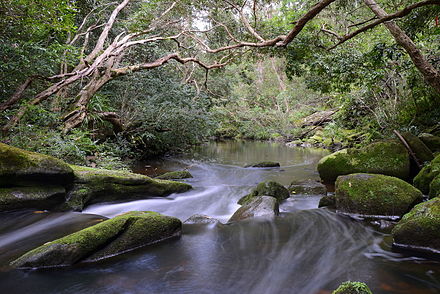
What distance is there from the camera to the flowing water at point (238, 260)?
3.37 meters

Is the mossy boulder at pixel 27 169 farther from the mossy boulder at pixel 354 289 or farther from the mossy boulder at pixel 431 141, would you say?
the mossy boulder at pixel 431 141

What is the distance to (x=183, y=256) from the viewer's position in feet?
13.9

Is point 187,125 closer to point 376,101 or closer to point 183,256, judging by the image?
point 376,101

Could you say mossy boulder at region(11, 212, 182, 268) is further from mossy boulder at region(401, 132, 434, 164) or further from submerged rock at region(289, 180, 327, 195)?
mossy boulder at region(401, 132, 434, 164)

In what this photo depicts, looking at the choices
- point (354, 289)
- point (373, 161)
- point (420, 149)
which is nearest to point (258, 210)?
point (354, 289)

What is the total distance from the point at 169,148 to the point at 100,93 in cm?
511

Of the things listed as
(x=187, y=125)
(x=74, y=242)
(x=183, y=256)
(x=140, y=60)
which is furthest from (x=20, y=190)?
(x=140, y=60)

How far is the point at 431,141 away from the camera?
29.5 ft

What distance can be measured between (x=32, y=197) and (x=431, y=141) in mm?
10914

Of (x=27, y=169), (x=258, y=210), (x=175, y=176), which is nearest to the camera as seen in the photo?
(x=27, y=169)

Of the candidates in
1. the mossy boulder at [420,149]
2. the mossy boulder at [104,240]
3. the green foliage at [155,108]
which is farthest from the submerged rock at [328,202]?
the green foliage at [155,108]

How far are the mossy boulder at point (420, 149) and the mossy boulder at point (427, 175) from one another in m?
1.48

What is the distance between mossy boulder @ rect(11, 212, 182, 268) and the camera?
11.4 ft

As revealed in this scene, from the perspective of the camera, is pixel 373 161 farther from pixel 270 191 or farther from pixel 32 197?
pixel 32 197
